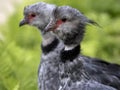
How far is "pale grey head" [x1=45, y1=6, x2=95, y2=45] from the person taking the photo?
5.30 m

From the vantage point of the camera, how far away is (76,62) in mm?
5520

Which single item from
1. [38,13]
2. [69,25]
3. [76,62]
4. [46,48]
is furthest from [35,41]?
[69,25]

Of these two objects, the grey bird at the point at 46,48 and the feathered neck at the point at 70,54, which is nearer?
the feathered neck at the point at 70,54

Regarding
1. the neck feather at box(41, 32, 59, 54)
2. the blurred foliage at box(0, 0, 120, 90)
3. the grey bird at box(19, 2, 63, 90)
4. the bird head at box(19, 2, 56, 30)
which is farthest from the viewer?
the blurred foliage at box(0, 0, 120, 90)

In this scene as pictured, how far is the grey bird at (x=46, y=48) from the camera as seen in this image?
18.8 ft

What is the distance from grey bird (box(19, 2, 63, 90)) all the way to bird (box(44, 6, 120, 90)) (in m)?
0.14

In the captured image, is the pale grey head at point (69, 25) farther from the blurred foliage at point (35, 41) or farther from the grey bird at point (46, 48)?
the blurred foliage at point (35, 41)

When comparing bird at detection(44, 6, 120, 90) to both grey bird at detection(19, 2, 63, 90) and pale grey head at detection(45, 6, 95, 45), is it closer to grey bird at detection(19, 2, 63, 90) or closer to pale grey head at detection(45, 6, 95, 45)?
pale grey head at detection(45, 6, 95, 45)

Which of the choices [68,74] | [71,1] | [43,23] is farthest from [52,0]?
[68,74]

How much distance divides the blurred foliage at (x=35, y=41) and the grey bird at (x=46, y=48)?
278mm

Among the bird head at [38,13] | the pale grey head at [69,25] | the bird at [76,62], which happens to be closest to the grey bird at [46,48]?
the bird head at [38,13]

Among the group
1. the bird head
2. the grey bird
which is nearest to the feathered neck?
the grey bird

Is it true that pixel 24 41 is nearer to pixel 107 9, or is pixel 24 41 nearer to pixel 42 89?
pixel 107 9

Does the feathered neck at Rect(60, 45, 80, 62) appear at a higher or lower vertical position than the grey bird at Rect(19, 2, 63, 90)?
higher
